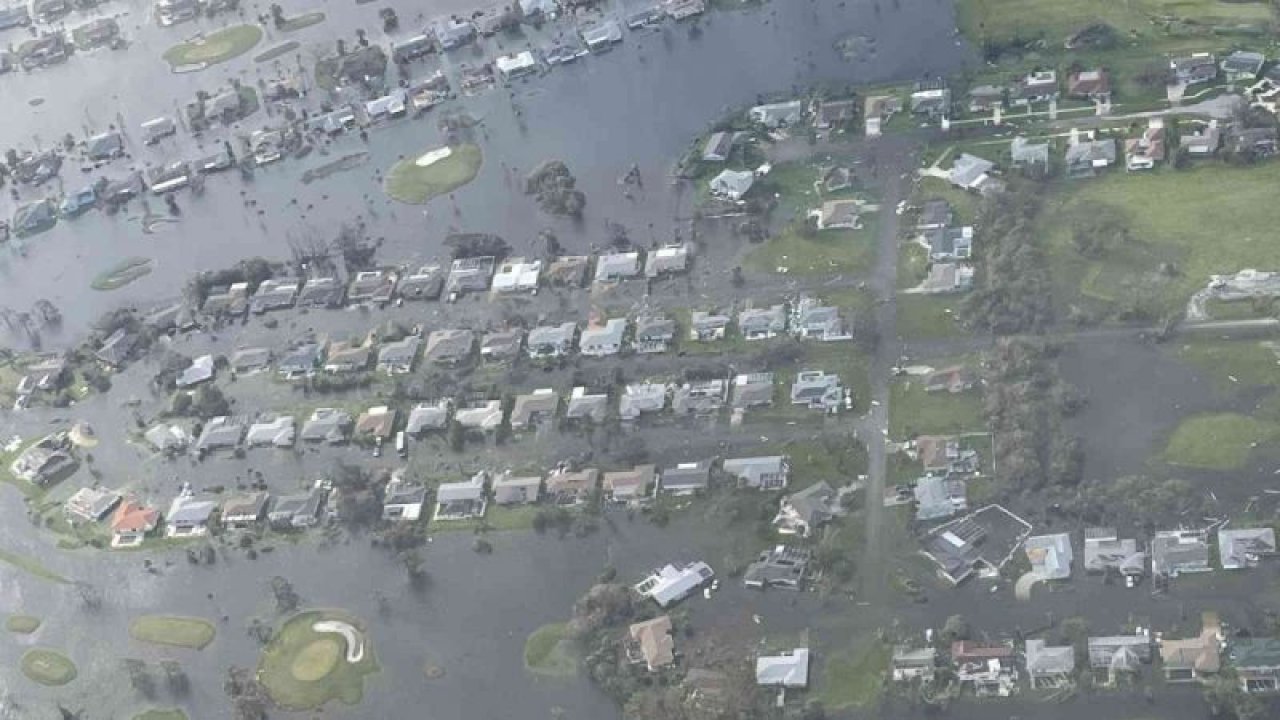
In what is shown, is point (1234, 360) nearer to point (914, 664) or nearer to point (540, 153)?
point (914, 664)

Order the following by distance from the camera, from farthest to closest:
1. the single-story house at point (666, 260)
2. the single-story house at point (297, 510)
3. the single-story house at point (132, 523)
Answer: the single-story house at point (666, 260) → the single-story house at point (132, 523) → the single-story house at point (297, 510)

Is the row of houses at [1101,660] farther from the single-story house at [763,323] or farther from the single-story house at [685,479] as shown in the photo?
the single-story house at [763,323]

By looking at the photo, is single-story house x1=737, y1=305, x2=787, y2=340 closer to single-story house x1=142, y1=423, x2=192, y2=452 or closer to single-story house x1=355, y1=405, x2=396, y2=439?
single-story house x1=355, y1=405, x2=396, y2=439

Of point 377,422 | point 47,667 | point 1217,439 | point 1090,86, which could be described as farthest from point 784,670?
point 1090,86

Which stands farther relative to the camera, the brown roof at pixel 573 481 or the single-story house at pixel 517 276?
the single-story house at pixel 517 276

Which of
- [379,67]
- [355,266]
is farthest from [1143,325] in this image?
[379,67]

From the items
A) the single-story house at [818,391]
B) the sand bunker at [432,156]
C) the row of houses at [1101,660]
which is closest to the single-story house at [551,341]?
the single-story house at [818,391]
